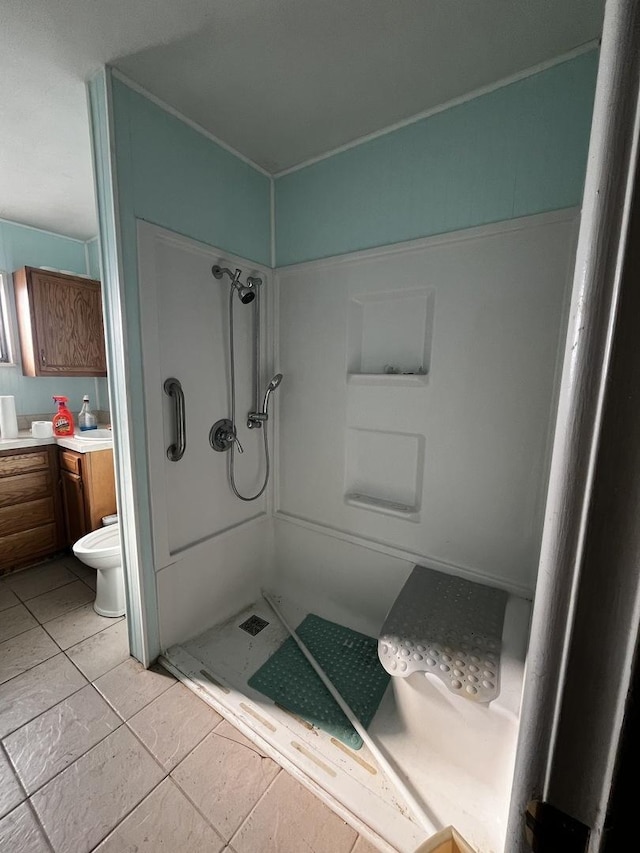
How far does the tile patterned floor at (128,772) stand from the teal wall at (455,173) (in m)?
2.11

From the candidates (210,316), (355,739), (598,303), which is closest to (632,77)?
(598,303)

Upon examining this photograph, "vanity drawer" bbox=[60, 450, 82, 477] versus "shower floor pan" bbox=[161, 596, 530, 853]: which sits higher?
"vanity drawer" bbox=[60, 450, 82, 477]

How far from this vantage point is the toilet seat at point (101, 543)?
185 centimetres

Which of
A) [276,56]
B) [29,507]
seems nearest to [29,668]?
[29,507]

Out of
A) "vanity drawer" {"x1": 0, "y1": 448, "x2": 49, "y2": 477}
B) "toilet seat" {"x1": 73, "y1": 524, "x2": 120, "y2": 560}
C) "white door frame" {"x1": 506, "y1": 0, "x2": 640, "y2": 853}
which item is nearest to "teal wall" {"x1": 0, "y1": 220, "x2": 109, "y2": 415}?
"vanity drawer" {"x1": 0, "y1": 448, "x2": 49, "y2": 477}

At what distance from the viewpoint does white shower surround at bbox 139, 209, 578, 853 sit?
1.29 meters

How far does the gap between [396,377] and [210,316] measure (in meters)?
0.92

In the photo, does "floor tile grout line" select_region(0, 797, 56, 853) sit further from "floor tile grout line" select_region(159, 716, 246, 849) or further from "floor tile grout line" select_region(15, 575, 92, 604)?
"floor tile grout line" select_region(15, 575, 92, 604)

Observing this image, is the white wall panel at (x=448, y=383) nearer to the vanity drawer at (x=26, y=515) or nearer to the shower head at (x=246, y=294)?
the shower head at (x=246, y=294)

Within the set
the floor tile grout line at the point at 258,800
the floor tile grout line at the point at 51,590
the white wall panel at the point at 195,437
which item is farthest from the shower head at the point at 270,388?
the floor tile grout line at the point at 51,590

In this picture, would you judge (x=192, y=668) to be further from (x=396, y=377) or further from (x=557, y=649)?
(x=557, y=649)

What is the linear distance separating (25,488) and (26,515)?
0.18 m

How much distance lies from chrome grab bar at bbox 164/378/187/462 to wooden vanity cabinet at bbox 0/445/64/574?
1.39m

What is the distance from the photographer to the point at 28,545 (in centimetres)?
231
